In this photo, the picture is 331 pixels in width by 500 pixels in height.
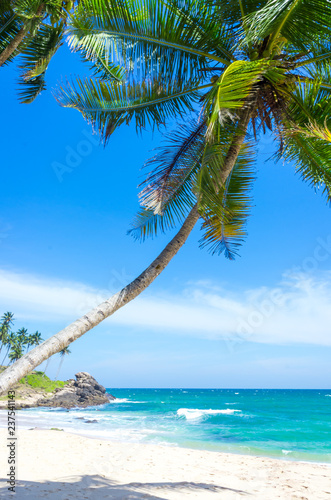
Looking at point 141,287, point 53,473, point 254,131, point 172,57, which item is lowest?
point 53,473

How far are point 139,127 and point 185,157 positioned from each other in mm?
857

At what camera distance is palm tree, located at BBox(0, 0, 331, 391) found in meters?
4.05

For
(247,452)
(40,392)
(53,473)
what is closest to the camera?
(53,473)

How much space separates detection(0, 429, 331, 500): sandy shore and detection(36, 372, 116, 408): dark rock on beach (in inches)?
1133

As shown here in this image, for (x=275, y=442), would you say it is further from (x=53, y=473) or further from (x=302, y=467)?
(x=53, y=473)

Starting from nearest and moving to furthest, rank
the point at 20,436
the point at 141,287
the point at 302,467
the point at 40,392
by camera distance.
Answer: the point at 141,287 < the point at 302,467 < the point at 20,436 < the point at 40,392

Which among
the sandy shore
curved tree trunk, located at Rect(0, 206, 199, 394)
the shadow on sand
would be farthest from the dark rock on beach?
curved tree trunk, located at Rect(0, 206, 199, 394)

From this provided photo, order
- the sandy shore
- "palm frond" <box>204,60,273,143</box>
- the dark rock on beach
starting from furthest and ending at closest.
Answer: the dark rock on beach < the sandy shore < "palm frond" <box>204,60,273,143</box>

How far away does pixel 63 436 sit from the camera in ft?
46.1

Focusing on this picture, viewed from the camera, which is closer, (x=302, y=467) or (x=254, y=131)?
(x=254, y=131)

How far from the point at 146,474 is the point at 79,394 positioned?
129 feet

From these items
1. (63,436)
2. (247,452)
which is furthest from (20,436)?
(247,452)

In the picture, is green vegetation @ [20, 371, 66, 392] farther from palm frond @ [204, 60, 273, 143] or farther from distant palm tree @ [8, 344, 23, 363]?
palm frond @ [204, 60, 273, 143]

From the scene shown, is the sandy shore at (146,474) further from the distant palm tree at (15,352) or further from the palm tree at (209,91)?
the distant palm tree at (15,352)
